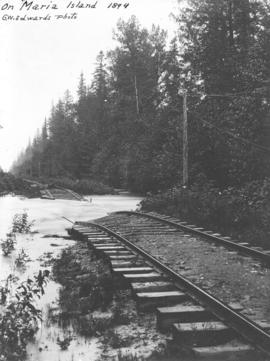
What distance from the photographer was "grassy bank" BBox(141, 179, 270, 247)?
1234 cm

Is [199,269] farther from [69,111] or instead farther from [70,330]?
[69,111]

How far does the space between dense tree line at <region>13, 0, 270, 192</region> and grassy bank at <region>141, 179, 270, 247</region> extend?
3941 mm

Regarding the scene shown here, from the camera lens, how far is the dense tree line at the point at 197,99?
22.0 meters

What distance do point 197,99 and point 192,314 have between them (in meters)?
26.2

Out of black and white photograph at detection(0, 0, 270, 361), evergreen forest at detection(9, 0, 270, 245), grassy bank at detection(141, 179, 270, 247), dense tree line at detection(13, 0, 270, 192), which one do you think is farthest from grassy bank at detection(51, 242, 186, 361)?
dense tree line at detection(13, 0, 270, 192)

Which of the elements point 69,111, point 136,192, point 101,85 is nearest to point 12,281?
point 136,192

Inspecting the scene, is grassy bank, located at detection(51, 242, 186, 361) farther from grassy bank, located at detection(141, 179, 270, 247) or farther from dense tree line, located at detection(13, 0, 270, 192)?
dense tree line, located at detection(13, 0, 270, 192)

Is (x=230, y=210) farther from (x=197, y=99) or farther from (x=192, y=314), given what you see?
(x=197, y=99)

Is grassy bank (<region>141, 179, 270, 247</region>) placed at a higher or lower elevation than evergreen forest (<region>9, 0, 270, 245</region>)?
lower

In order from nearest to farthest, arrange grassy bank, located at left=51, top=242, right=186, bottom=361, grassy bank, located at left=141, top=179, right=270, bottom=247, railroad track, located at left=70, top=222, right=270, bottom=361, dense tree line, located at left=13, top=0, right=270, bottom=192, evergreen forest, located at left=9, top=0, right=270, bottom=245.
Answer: railroad track, located at left=70, top=222, right=270, bottom=361
grassy bank, located at left=51, top=242, right=186, bottom=361
grassy bank, located at left=141, top=179, right=270, bottom=247
evergreen forest, located at left=9, top=0, right=270, bottom=245
dense tree line, located at left=13, top=0, right=270, bottom=192

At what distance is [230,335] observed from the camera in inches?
192

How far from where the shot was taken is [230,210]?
1426 centimetres

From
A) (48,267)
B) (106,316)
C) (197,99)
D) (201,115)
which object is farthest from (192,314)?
(197,99)

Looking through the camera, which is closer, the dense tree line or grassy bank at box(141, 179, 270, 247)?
grassy bank at box(141, 179, 270, 247)
